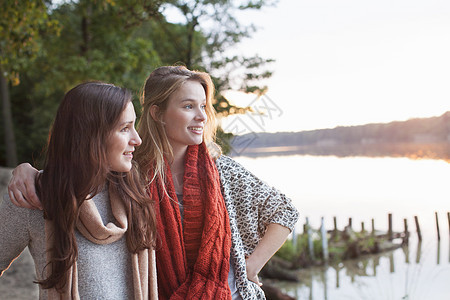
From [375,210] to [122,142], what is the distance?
26125 mm

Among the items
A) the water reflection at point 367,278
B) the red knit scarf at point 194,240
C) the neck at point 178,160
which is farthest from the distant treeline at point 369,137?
the water reflection at point 367,278

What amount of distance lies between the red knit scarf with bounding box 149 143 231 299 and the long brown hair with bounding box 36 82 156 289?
279mm

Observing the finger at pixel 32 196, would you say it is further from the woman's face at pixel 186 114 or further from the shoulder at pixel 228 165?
the shoulder at pixel 228 165

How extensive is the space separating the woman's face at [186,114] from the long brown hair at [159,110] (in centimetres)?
3

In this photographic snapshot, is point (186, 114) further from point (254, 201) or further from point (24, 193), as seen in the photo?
point (24, 193)

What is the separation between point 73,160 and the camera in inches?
59.8

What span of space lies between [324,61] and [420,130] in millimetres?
17677

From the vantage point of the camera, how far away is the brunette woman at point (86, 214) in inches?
58.5

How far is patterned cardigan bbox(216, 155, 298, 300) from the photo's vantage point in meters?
2.04

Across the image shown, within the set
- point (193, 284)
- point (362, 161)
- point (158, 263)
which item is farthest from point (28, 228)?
point (362, 161)

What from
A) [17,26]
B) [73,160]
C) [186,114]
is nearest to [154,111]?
[186,114]

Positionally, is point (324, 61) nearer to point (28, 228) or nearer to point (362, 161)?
point (362, 161)

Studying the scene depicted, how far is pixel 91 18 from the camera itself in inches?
462

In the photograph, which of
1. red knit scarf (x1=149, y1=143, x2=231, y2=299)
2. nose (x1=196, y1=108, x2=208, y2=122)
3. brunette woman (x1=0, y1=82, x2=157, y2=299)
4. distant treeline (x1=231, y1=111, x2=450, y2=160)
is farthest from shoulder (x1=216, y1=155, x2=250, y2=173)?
distant treeline (x1=231, y1=111, x2=450, y2=160)
